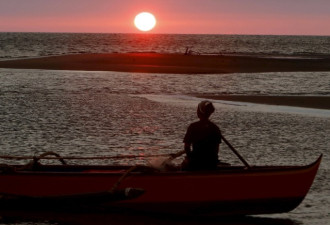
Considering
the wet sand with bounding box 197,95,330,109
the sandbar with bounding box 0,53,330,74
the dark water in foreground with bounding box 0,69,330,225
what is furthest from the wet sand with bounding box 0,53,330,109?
the wet sand with bounding box 197,95,330,109

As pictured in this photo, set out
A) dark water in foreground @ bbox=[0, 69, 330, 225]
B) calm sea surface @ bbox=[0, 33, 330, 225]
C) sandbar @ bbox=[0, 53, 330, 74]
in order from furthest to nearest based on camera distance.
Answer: sandbar @ bbox=[0, 53, 330, 74] < calm sea surface @ bbox=[0, 33, 330, 225] < dark water in foreground @ bbox=[0, 69, 330, 225]

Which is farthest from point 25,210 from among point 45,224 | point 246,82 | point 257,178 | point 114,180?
point 246,82

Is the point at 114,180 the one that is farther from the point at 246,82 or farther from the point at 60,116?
the point at 246,82

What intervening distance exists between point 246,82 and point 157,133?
1903 cm

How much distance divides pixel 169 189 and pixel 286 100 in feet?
61.0

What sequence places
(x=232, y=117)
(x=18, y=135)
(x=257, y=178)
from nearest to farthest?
(x=257, y=178) → (x=18, y=135) → (x=232, y=117)

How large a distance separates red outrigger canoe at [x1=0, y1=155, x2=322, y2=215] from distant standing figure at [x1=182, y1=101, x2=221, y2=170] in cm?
35

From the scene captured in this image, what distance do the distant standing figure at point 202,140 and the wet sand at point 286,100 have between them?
52.4 ft

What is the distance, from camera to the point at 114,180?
12.4m

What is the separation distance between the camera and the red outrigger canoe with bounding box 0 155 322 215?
12094 millimetres

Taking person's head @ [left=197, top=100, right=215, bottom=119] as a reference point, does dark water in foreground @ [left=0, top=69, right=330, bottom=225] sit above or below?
above

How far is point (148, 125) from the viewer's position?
22828mm

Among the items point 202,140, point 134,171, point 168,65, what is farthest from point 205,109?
point 168,65

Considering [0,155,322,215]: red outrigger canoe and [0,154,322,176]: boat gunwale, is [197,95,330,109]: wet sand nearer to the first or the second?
[0,154,322,176]: boat gunwale
